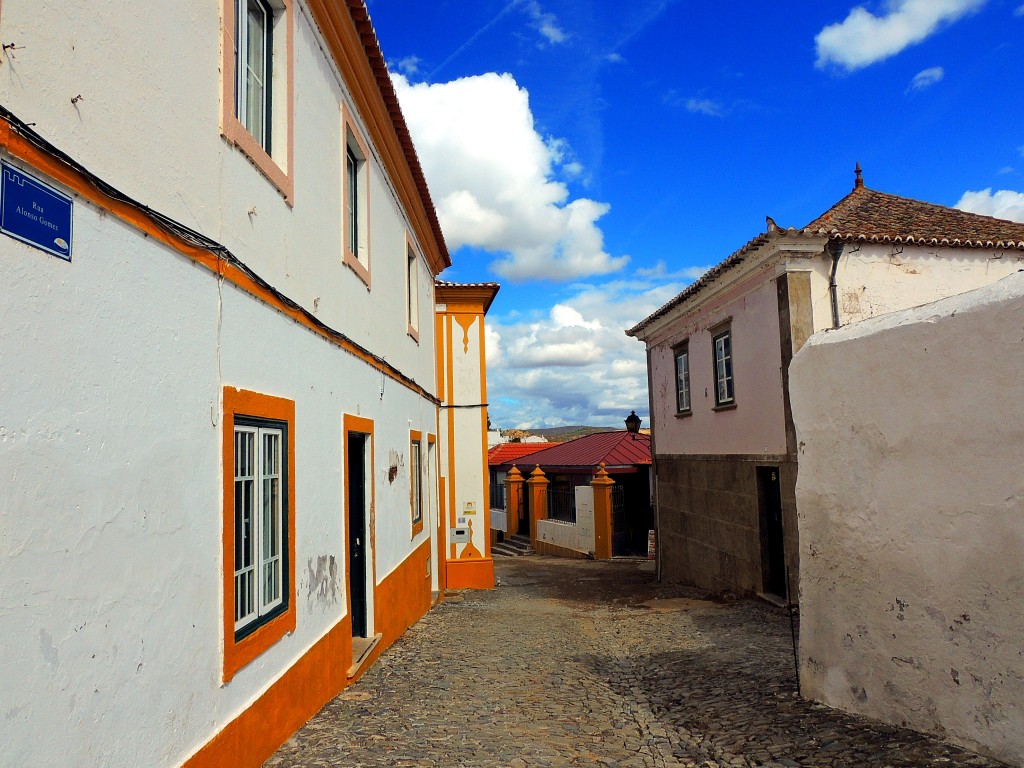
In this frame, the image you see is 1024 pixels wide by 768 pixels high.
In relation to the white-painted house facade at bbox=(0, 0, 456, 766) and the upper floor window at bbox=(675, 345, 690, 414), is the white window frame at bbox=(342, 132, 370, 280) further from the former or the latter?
the upper floor window at bbox=(675, 345, 690, 414)

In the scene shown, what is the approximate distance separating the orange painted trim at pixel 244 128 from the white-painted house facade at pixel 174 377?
20 mm

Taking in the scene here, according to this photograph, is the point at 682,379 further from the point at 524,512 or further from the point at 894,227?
the point at 524,512

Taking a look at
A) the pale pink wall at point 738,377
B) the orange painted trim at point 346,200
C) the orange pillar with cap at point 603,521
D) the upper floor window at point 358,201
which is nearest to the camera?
the orange painted trim at point 346,200

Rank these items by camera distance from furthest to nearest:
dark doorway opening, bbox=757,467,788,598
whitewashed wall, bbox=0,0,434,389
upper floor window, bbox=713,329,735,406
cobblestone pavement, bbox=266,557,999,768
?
1. upper floor window, bbox=713,329,735,406
2. dark doorway opening, bbox=757,467,788,598
3. cobblestone pavement, bbox=266,557,999,768
4. whitewashed wall, bbox=0,0,434,389

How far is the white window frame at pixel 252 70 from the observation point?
4266 millimetres

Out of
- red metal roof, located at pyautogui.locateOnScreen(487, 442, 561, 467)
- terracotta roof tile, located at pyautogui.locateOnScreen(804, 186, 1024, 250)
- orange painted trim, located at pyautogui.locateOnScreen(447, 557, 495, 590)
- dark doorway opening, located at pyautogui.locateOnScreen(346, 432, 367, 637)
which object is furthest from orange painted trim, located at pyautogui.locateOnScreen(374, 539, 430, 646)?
red metal roof, located at pyautogui.locateOnScreen(487, 442, 561, 467)

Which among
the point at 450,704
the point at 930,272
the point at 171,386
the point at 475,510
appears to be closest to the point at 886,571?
the point at 450,704

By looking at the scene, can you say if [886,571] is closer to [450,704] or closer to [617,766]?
[617,766]

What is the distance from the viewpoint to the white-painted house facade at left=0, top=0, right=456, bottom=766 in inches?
91.8

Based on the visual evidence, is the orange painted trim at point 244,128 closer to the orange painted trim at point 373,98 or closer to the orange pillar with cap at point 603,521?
the orange painted trim at point 373,98

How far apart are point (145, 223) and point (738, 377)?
34.4 feet

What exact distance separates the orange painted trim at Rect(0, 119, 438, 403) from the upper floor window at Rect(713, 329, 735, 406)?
8.32 meters

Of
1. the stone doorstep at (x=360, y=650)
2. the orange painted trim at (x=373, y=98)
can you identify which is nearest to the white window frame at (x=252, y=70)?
the orange painted trim at (x=373, y=98)

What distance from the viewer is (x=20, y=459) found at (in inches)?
88.5
